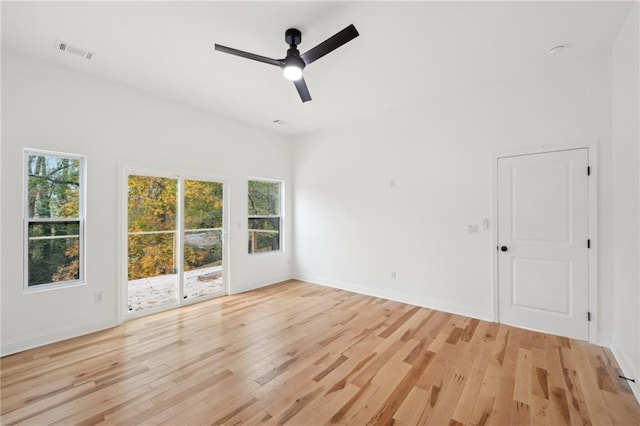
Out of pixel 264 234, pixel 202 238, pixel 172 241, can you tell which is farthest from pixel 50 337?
pixel 264 234

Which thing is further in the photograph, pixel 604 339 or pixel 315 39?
pixel 604 339

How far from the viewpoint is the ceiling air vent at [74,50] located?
8.96ft

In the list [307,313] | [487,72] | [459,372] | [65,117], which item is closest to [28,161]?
[65,117]

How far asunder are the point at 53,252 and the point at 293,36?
3.57 meters

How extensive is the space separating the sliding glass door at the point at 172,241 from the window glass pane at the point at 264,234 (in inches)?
25.6

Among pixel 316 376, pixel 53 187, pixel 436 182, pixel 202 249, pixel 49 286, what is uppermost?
pixel 436 182

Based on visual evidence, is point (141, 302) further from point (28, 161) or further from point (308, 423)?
point (308, 423)

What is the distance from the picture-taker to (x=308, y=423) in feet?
6.13

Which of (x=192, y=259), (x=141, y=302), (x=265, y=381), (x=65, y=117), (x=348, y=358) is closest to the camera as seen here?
(x=265, y=381)

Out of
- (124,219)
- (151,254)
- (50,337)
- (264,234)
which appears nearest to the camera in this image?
(50,337)

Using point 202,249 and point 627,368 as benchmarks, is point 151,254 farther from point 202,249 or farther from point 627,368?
point 627,368

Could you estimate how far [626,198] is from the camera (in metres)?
2.47

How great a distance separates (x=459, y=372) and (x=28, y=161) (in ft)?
16.3

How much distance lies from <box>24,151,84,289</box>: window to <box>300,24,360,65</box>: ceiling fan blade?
308 centimetres
